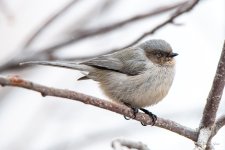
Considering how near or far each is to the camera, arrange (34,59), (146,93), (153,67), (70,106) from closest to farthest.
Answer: (34,59) < (146,93) < (153,67) < (70,106)

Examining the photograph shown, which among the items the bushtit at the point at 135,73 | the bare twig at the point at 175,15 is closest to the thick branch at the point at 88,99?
the bare twig at the point at 175,15

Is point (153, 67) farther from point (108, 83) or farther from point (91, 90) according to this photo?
point (91, 90)

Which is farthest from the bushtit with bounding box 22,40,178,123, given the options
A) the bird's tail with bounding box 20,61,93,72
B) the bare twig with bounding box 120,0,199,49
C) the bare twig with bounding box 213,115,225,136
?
the bare twig with bounding box 213,115,225,136

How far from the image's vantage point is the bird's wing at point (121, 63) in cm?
445

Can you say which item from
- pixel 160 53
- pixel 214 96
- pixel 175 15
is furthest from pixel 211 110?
pixel 160 53

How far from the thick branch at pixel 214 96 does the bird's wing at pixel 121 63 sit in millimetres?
1375

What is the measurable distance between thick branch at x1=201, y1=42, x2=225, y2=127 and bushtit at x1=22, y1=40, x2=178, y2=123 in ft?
3.33

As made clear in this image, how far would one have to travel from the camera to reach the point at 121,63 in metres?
4.52

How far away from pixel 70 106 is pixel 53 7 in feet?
8.67

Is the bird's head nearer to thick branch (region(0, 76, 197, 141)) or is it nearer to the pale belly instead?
the pale belly

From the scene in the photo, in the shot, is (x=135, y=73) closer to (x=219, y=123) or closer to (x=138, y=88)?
(x=138, y=88)

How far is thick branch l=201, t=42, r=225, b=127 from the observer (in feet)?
9.53

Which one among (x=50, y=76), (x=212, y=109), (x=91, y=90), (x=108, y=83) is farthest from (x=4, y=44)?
(x=212, y=109)

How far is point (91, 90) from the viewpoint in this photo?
260 inches
